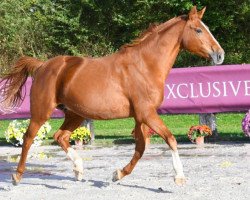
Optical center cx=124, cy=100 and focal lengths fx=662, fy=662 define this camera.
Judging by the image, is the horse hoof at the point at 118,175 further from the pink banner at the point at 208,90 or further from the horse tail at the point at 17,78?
the pink banner at the point at 208,90

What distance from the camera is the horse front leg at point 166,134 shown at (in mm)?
8047

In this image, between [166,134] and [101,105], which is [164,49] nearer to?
[101,105]

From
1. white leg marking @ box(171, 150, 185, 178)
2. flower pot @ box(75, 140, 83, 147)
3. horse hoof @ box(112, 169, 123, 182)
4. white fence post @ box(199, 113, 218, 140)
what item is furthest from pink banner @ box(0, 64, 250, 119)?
white leg marking @ box(171, 150, 185, 178)

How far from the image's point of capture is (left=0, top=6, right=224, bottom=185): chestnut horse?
859 centimetres

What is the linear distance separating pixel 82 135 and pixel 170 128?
19.1 ft

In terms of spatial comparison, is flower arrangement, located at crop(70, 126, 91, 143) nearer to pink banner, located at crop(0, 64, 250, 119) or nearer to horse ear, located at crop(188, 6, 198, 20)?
pink banner, located at crop(0, 64, 250, 119)

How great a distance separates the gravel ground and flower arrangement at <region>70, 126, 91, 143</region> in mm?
1485

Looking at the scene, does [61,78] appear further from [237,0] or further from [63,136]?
[237,0]

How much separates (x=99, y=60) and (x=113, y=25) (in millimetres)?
28716

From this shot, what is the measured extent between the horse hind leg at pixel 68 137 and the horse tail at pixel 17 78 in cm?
90

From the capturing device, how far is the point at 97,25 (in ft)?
124

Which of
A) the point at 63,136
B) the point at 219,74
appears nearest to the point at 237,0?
the point at 219,74

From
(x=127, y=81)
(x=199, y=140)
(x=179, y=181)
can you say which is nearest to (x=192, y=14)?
(x=127, y=81)

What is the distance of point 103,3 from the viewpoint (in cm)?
3834
